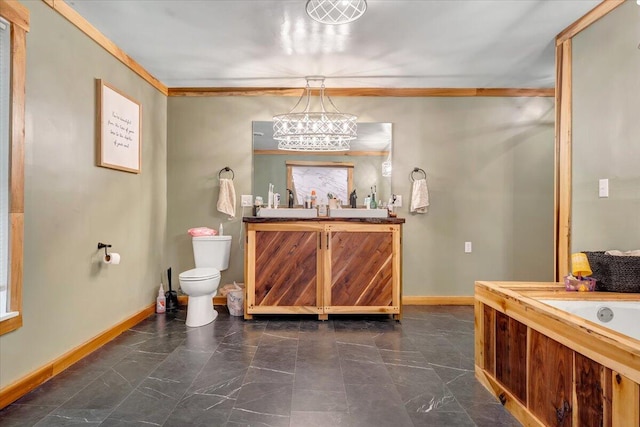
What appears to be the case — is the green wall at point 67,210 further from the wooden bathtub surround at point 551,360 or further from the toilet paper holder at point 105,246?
the wooden bathtub surround at point 551,360

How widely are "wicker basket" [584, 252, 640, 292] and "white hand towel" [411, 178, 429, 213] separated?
185cm

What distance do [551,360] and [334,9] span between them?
227 cm

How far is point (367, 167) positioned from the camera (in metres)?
3.81

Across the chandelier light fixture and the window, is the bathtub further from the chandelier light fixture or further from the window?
the window

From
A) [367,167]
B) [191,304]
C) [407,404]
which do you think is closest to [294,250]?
[191,304]

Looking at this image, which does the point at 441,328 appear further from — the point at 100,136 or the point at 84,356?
the point at 100,136

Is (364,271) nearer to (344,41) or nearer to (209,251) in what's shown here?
(209,251)

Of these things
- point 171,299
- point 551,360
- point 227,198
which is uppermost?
point 227,198

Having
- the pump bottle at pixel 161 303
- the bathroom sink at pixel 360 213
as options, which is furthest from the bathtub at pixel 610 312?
the pump bottle at pixel 161 303

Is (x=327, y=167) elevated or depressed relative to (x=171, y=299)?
elevated

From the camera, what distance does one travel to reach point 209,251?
11.6 feet

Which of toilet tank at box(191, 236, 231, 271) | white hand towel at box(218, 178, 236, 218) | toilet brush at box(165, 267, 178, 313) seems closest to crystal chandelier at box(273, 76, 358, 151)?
white hand towel at box(218, 178, 236, 218)

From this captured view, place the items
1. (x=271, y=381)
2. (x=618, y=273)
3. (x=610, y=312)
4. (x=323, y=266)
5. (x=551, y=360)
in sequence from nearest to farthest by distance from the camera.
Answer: (x=551, y=360) < (x=610, y=312) < (x=618, y=273) < (x=271, y=381) < (x=323, y=266)

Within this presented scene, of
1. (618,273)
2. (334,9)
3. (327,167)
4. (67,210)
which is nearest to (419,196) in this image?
(327,167)
